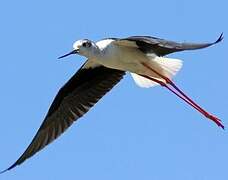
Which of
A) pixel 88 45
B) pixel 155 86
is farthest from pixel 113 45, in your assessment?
pixel 155 86

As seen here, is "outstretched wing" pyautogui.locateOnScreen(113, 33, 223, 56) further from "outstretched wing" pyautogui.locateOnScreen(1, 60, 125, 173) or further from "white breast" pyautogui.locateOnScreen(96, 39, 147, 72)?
"outstretched wing" pyautogui.locateOnScreen(1, 60, 125, 173)

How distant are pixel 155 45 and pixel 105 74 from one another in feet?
7.07

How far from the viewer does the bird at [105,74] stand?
12242 millimetres

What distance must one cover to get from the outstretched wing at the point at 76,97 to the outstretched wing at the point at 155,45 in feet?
4.50

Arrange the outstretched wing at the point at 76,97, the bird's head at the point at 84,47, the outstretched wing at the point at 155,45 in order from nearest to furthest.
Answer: the outstretched wing at the point at 155,45, the bird's head at the point at 84,47, the outstretched wing at the point at 76,97

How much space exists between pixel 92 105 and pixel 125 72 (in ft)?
2.53

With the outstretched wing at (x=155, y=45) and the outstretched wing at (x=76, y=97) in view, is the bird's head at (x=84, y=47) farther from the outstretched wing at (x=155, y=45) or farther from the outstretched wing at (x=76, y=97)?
the outstretched wing at (x=76, y=97)

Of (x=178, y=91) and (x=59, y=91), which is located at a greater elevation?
(x=59, y=91)

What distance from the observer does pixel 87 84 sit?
1420 centimetres

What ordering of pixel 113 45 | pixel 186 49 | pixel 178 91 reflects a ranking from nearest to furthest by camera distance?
pixel 186 49, pixel 113 45, pixel 178 91

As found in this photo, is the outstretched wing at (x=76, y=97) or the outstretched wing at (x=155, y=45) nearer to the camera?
the outstretched wing at (x=155, y=45)

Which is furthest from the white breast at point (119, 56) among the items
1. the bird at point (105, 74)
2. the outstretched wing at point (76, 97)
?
the outstretched wing at point (76, 97)

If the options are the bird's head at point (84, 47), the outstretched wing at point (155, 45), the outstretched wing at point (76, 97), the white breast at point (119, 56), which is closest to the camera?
the outstretched wing at point (155, 45)

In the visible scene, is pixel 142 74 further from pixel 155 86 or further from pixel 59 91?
pixel 59 91
